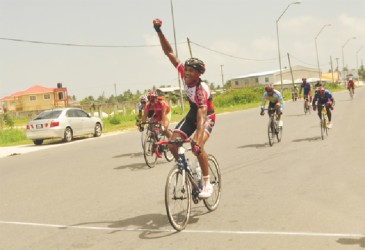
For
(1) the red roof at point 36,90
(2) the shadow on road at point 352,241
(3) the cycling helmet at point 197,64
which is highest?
(1) the red roof at point 36,90

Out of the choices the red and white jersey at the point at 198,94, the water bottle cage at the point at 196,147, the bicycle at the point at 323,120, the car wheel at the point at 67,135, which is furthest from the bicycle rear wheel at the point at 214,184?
the car wheel at the point at 67,135

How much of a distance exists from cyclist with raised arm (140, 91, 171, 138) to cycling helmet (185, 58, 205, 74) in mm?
5231

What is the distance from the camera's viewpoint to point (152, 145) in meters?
10.4

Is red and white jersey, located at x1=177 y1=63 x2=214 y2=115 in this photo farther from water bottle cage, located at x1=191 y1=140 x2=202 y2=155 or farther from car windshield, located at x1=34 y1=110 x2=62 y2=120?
car windshield, located at x1=34 y1=110 x2=62 y2=120

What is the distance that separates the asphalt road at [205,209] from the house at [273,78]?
328 ft

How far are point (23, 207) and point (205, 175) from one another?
11.0ft

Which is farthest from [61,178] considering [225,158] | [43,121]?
[43,121]

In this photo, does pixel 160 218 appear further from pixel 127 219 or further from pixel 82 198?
pixel 82 198

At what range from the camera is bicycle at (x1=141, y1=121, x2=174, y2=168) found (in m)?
10.4

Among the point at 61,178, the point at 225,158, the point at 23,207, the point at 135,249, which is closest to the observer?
the point at 135,249

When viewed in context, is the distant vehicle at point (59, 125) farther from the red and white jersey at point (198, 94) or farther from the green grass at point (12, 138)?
the red and white jersey at point (198, 94)

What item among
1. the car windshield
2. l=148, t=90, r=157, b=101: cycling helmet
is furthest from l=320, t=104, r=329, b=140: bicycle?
the car windshield

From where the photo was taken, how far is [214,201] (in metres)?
6.20

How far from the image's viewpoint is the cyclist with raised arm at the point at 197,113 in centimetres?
544
